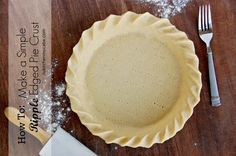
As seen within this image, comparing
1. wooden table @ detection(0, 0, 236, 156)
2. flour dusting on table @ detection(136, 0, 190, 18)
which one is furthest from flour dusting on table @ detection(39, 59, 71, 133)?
flour dusting on table @ detection(136, 0, 190, 18)

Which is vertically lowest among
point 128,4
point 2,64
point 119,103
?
point 119,103

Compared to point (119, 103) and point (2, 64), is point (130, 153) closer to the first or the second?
point (119, 103)

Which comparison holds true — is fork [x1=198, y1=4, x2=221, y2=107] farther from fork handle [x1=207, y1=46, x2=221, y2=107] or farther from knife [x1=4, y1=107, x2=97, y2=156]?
knife [x1=4, y1=107, x2=97, y2=156]

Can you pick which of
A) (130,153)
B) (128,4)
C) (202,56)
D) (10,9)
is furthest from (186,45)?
(10,9)

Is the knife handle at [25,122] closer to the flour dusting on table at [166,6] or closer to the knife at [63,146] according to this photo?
the knife at [63,146]

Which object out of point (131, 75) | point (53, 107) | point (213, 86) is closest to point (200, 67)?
point (213, 86)

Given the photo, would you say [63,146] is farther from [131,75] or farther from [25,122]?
[131,75]

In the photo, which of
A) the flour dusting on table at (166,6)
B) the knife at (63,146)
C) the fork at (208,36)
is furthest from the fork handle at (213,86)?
the knife at (63,146)
